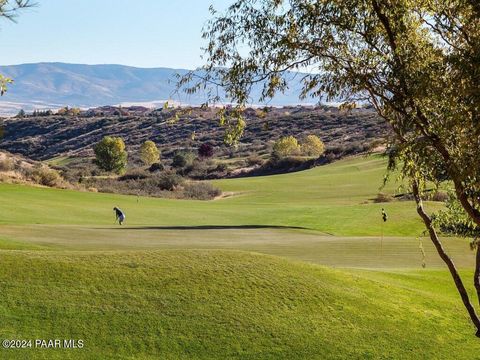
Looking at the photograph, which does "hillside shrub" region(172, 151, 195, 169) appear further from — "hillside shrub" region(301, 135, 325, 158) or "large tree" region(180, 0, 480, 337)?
"large tree" region(180, 0, 480, 337)

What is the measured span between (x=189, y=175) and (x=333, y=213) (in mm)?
59134

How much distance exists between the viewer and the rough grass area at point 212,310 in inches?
475

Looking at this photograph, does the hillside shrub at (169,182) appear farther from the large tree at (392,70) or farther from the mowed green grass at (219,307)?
the large tree at (392,70)

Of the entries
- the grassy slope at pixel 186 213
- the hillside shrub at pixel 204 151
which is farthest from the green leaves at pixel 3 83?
the hillside shrub at pixel 204 151

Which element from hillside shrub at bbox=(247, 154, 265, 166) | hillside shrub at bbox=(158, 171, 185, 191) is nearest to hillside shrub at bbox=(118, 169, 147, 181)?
hillside shrub at bbox=(158, 171, 185, 191)

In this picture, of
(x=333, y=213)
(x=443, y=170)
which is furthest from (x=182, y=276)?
(x=333, y=213)

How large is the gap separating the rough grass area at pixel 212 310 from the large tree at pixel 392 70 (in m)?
2.06

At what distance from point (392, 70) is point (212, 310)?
6203 millimetres

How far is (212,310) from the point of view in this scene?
13.3 m

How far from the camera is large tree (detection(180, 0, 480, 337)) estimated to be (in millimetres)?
10438

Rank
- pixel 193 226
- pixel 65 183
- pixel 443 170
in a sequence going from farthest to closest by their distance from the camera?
pixel 65 183, pixel 193 226, pixel 443 170

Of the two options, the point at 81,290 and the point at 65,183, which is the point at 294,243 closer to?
the point at 81,290

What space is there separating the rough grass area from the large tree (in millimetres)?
2063

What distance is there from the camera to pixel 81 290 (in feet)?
44.5
